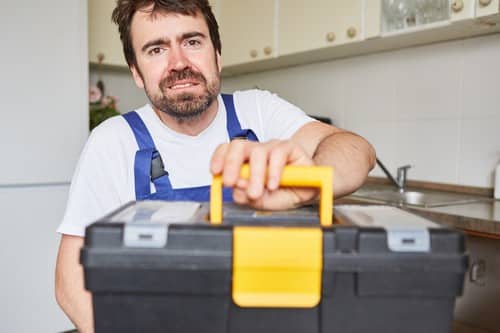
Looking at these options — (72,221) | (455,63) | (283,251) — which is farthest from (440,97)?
(283,251)

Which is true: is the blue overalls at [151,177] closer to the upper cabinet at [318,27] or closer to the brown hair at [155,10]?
the brown hair at [155,10]

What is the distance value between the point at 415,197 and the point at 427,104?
40 centimetres

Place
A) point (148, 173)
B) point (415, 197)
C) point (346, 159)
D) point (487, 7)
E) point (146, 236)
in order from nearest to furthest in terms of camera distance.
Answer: point (146, 236), point (346, 159), point (148, 173), point (487, 7), point (415, 197)

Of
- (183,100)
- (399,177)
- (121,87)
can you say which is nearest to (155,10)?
(183,100)

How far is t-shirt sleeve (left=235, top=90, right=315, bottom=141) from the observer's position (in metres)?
1.00

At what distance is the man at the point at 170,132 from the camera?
0.76 metres

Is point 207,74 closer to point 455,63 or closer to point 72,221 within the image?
point 72,221

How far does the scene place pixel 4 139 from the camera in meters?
1.92

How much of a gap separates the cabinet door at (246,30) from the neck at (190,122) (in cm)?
138

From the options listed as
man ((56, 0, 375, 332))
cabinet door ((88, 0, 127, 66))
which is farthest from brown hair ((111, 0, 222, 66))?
cabinet door ((88, 0, 127, 66))

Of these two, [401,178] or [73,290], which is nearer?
[73,290]

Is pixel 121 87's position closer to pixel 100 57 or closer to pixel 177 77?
pixel 100 57

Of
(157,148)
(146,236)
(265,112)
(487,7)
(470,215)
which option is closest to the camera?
(146,236)

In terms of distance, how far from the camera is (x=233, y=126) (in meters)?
1.00
